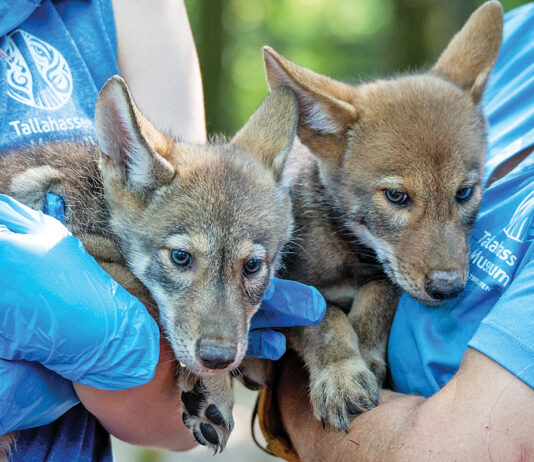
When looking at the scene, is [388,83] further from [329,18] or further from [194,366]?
[329,18]

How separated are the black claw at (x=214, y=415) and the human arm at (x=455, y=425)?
42 centimetres

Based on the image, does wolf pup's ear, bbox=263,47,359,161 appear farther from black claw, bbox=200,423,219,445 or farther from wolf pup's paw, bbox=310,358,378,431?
black claw, bbox=200,423,219,445

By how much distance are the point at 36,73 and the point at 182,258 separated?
3.73ft

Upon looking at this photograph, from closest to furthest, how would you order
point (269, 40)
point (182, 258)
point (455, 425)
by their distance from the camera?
point (455, 425)
point (182, 258)
point (269, 40)

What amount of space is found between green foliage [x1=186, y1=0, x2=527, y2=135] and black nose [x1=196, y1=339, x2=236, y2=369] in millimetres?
11041

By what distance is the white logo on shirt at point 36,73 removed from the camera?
2.91m

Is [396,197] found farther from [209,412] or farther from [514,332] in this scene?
[209,412]

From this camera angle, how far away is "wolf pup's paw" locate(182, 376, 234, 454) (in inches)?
107

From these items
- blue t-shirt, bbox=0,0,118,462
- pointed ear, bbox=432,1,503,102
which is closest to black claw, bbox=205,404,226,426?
blue t-shirt, bbox=0,0,118,462

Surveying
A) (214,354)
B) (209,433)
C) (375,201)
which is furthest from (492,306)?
(209,433)

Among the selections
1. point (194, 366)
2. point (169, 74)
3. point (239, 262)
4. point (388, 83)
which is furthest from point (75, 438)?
point (388, 83)

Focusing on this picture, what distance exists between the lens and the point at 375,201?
302 centimetres

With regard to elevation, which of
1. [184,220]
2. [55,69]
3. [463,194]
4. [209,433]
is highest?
[55,69]

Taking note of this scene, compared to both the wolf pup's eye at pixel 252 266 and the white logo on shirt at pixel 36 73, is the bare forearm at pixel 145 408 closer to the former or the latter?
the wolf pup's eye at pixel 252 266
